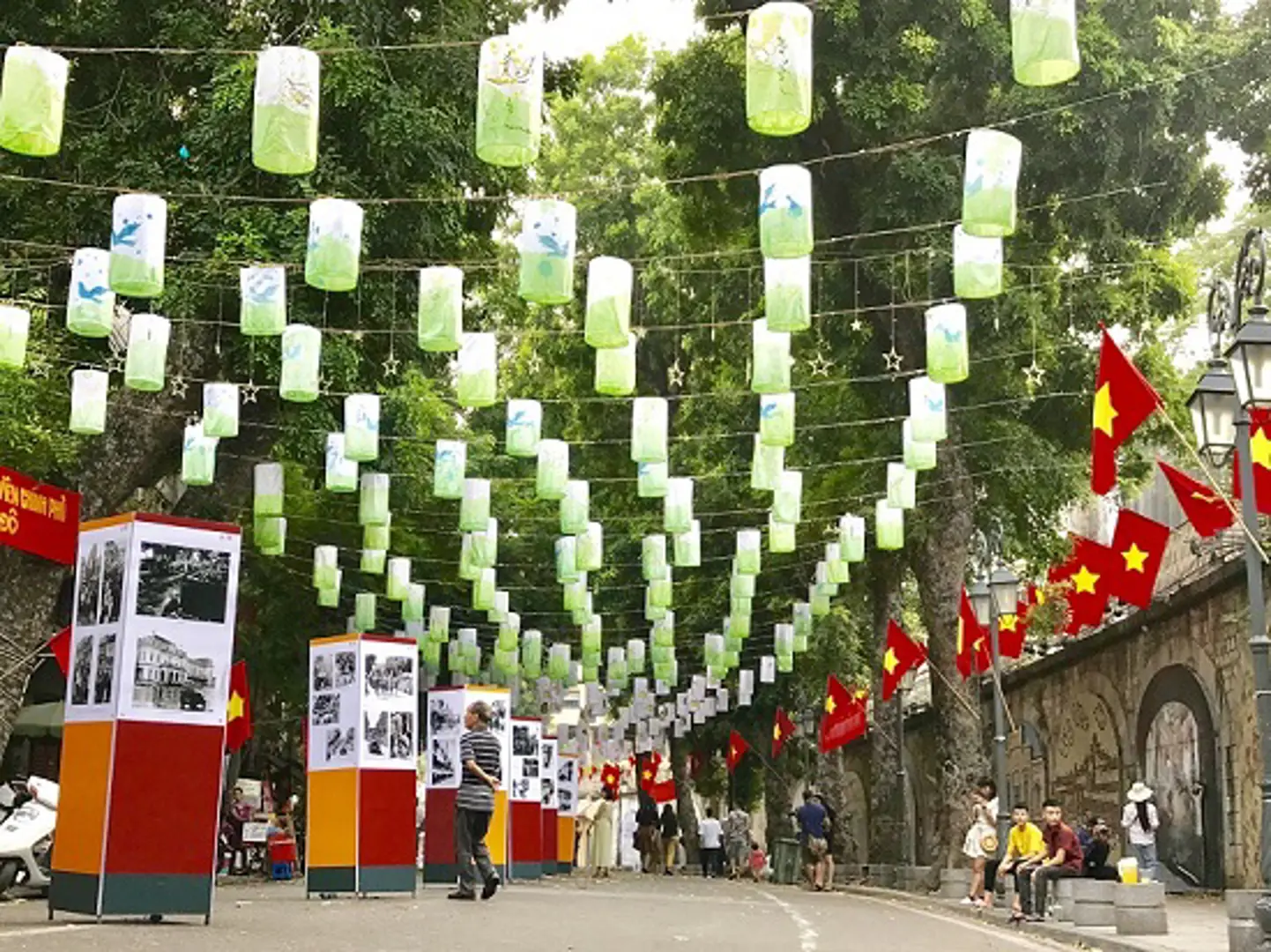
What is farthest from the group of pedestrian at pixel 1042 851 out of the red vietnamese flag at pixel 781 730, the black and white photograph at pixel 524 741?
the red vietnamese flag at pixel 781 730

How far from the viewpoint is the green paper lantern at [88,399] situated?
67.8 feet

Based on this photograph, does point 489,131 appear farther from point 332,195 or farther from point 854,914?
point 854,914

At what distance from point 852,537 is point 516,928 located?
15660mm

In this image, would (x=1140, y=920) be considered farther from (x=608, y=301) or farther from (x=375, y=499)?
(x=375, y=499)

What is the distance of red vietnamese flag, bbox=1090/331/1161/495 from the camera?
16156mm

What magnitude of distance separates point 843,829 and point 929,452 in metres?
16.6

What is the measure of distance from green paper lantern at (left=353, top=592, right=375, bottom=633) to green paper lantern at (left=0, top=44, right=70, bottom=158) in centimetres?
2040

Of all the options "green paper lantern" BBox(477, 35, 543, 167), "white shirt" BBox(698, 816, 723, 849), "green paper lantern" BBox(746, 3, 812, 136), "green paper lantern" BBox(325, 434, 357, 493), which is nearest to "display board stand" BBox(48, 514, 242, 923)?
"green paper lantern" BBox(477, 35, 543, 167)

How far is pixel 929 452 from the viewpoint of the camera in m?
23.3

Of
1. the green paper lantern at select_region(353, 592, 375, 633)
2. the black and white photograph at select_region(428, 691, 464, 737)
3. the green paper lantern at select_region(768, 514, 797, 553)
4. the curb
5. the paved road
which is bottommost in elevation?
the curb

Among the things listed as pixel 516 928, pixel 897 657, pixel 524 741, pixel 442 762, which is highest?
pixel 897 657

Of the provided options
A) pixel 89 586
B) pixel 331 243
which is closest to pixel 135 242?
pixel 331 243

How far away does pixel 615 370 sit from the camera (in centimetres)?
2034

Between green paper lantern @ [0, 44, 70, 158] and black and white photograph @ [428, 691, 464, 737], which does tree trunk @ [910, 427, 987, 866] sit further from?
green paper lantern @ [0, 44, 70, 158]
